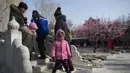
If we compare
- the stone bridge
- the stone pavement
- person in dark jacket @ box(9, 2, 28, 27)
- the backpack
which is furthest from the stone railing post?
the stone pavement

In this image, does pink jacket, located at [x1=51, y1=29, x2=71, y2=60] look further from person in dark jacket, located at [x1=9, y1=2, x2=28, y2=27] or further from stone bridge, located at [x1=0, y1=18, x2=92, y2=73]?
person in dark jacket, located at [x1=9, y1=2, x2=28, y2=27]

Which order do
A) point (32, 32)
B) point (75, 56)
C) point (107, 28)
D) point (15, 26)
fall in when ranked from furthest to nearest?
point (107, 28), point (75, 56), point (32, 32), point (15, 26)

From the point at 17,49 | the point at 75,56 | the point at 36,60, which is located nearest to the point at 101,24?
the point at 75,56

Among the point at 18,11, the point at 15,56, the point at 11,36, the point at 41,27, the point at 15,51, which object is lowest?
the point at 15,56

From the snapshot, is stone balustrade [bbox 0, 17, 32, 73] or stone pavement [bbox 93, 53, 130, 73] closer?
stone balustrade [bbox 0, 17, 32, 73]

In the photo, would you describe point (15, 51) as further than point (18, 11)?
No

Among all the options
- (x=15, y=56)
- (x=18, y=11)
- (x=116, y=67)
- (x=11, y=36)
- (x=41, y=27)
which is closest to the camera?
(x=15, y=56)

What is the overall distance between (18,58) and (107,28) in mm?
34468

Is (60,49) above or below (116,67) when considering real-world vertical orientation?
above

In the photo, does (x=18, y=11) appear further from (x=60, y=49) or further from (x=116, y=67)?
(x=116, y=67)

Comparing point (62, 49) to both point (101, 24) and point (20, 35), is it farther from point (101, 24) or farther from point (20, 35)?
point (101, 24)

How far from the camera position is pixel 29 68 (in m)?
6.06

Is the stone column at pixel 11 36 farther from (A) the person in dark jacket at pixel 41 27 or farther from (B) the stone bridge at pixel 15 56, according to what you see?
(A) the person in dark jacket at pixel 41 27

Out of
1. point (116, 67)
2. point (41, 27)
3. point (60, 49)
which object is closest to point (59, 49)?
point (60, 49)
